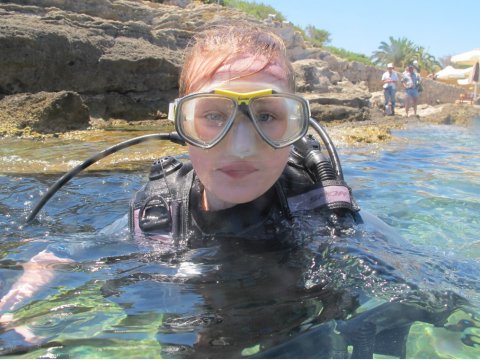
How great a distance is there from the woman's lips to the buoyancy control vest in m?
0.43

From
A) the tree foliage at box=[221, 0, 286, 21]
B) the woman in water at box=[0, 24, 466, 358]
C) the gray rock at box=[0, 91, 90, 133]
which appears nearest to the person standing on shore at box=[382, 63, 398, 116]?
the gray rock at box=[0, 91, 90, 133]

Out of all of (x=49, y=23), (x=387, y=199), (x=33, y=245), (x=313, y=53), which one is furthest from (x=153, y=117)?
(x=313, y=53)

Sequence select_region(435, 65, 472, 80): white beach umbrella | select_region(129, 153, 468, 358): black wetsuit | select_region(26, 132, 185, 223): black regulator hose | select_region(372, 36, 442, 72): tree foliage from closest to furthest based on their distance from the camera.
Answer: select_region(129, 153, 468, 358): black wetsuit, select_region(26, 132, 185, 223): black regulator hose, select_region(435, 65, 472, 80): white beach umbrella, select_region(372, 36, 442, 72): tree foliage

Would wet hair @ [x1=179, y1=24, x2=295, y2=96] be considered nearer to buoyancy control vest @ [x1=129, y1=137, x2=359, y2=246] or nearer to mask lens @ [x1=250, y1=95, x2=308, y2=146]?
mask lens @ [x1=250, y1=95, x2=308, y2=146]

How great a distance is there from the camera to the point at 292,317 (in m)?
1.73

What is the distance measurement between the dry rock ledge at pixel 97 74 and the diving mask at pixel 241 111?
4.73 m

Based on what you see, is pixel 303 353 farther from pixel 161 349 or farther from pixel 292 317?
pixel 161 349

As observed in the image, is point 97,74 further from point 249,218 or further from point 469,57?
point 469,57

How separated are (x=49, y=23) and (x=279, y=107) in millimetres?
10293

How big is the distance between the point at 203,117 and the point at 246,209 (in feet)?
1.91

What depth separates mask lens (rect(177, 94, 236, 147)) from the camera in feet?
6.31

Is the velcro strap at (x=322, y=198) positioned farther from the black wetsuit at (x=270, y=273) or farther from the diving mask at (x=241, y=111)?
the diving mask at (x=241, y=111)

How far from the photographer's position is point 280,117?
197 cm

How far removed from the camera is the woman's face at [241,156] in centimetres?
189
